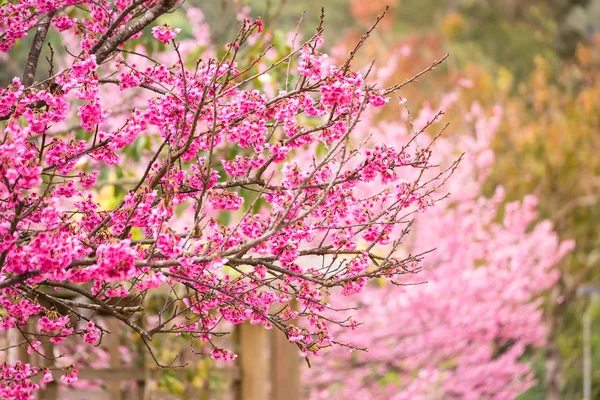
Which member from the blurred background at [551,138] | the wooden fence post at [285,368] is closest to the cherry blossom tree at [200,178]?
the wooden fence post at [285,368]

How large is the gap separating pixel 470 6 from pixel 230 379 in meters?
17.2

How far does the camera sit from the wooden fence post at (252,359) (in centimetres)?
534

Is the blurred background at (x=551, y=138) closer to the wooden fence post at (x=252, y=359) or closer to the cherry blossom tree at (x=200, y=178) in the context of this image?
the wooden fence post at (x=252, y=359)

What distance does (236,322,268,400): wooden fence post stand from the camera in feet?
17.5

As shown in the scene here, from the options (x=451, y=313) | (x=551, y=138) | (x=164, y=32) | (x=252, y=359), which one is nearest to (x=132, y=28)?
(x=164, y=32)

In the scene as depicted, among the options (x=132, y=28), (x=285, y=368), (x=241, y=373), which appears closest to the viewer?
(x=132, y=28)

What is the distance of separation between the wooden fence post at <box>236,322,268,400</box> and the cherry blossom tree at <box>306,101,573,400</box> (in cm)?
206

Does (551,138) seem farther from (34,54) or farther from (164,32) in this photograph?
(34,54)

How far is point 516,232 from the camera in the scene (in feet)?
33.8

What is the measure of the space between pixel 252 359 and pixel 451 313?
3.73m

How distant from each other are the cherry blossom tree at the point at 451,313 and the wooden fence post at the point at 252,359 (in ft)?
6.75

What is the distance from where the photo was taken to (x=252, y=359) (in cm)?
537

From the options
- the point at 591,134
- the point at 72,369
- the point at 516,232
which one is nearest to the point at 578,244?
the point at 591,134

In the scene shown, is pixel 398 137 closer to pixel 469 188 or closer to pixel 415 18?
pixel 469 188
